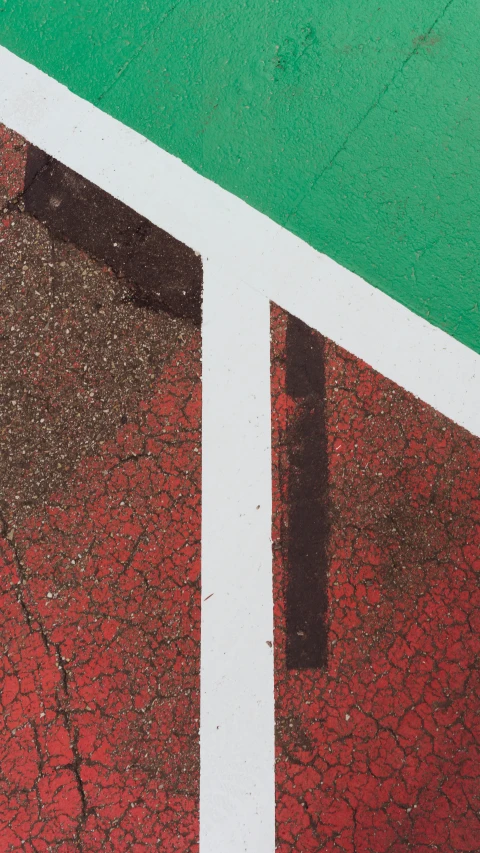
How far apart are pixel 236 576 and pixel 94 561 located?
78 cm

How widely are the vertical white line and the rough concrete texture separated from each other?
0.08 m

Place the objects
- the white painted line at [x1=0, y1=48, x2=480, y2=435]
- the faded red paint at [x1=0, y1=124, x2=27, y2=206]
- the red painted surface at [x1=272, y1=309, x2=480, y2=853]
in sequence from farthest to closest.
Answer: the faded red paint at [x1=0, y1=124, x2=27, y2=206]
the white painted line at [x1=0, y1=48, x2=480, y2=435]
the red painted surface at [x1=272, y1=309, x2=480, y2=853]

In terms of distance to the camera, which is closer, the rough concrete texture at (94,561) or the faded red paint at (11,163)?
the rough concrete texture at (94,561)

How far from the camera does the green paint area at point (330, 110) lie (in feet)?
10.0

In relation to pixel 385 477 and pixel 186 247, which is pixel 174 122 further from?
pixel 385 477

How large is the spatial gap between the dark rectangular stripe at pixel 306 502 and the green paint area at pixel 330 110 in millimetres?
595

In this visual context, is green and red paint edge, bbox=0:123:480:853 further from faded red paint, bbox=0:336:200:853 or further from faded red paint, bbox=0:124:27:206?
faded red paint, bbox=0:124:27:206

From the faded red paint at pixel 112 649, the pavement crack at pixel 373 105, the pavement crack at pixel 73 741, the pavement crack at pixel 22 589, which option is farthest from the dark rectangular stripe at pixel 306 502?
the pavement crack at pixel 22 589

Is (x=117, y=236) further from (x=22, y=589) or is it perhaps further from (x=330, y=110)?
(x=22, y=589)

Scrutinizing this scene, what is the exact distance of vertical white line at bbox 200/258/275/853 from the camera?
8.83 feet

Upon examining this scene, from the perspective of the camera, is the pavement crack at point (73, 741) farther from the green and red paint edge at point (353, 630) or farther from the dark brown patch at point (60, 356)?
the dark brown patch at point (60, 356)

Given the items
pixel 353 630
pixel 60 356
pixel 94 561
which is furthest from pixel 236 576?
pixel 60 356

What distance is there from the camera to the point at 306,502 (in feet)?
9.52

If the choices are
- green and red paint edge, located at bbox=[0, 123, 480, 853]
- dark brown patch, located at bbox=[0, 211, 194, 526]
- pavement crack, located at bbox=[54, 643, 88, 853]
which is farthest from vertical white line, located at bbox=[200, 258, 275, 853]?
pavement crack, located at bbox=[54, 643, 88, 853]
